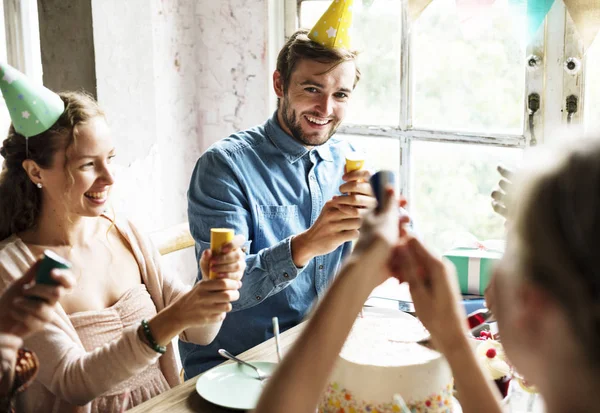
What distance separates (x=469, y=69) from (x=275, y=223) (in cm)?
106

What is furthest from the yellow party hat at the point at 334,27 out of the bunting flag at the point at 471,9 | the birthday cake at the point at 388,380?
the birthday cake at the point at 388,380

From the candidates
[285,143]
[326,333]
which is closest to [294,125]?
[285,143]

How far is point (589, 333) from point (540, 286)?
6 cm

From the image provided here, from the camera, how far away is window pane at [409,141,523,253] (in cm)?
271

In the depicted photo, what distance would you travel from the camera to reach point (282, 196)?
2113mm

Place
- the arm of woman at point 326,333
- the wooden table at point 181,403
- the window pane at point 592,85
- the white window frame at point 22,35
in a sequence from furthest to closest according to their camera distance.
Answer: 1. the white window frame at point 22,35
2. the window pane at point 592,85
3. the wooden table at point 181,403
4. the arm of woman at point 326,333

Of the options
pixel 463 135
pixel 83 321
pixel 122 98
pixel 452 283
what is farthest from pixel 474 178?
pixel 452 283

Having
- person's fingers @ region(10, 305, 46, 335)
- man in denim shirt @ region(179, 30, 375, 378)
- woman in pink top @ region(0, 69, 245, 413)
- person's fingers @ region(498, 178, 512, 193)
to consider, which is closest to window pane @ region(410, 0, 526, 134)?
man in denim shirt @ region(179, 30, 375, 378)

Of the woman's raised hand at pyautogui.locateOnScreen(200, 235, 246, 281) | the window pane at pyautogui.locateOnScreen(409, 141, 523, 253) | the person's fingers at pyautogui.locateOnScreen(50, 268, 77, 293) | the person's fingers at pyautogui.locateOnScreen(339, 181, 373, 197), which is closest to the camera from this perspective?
the person's fingers at pyautogui.locateOnScreen(50, 268, 77, 293)

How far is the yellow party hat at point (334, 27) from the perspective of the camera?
6.91 feet

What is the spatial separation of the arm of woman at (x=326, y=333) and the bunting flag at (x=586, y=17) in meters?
1.70

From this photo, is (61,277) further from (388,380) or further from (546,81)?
(546,81)

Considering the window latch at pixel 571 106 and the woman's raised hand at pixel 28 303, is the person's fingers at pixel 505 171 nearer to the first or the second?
the woman's raised hand at pixel 28 303

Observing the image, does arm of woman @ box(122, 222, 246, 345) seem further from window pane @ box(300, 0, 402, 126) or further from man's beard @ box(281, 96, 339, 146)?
window pane @ box(300, 0, 402, 126)
